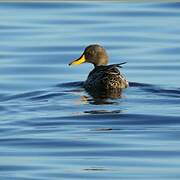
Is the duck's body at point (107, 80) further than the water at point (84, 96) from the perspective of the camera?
Yes

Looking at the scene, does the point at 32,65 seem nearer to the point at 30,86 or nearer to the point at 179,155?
the point at 30,86

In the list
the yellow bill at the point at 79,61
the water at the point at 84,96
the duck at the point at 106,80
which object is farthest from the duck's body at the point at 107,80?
the yellow bill at the point at 79,61

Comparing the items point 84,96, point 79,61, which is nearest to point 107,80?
point 84,96

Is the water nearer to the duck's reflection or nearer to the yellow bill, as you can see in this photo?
the duck's reflection

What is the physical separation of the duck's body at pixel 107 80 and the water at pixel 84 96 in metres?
0.24

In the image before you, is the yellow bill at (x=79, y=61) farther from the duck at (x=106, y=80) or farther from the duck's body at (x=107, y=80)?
the duck's body at (x=107, y=80)

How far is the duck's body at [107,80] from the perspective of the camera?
19.7 metres

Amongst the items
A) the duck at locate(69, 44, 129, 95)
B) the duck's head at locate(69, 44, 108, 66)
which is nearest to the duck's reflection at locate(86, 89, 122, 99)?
the duck at locate(69, 44, 129, 95)

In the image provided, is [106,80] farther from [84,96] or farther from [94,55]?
[94,55]

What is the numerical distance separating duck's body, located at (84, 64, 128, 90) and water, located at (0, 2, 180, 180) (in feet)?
0.80

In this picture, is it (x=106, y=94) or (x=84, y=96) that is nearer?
(x=84, y=96)

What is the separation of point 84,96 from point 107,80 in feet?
2.68

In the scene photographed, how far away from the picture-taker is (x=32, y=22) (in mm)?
27500

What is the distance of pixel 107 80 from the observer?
1989cm
